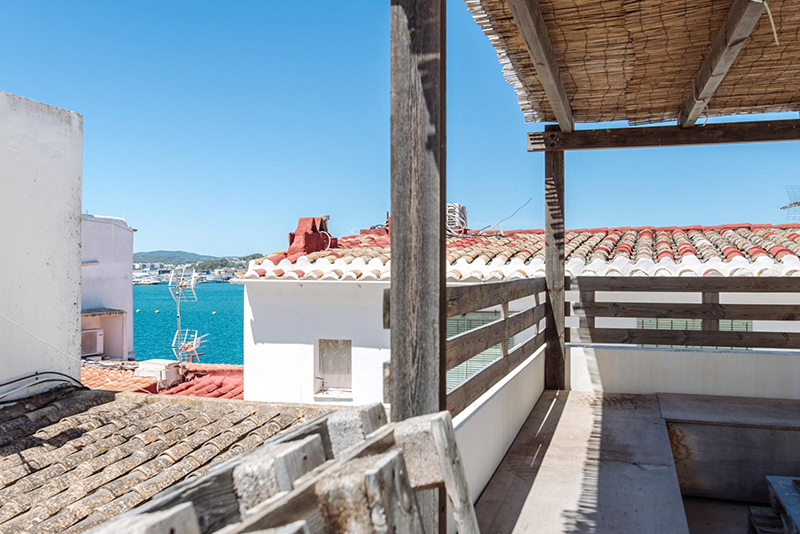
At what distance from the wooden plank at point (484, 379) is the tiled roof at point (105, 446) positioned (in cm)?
150

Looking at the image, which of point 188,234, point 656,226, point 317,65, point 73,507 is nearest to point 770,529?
point 73,507

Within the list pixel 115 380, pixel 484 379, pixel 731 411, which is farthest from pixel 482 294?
pixel 115 380

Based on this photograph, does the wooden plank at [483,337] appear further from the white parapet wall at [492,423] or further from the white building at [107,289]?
the white building at [107,289]

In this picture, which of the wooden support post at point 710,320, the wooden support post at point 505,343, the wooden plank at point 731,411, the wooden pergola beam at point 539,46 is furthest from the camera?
the wooden support post at point 710,320

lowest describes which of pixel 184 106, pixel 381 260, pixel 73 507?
pixel 73 507

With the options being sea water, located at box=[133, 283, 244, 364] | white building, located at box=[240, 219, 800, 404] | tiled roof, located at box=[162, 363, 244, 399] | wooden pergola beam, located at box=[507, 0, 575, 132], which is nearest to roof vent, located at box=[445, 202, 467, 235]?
white building, located at box=[240, 219, 800, 404]

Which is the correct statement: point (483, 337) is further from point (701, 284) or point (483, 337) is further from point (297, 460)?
point (701, 284)

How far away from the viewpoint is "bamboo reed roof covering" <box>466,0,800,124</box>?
3219 mm

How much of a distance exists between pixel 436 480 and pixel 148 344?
74236mm

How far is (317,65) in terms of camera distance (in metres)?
52.1

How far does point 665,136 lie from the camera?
504cm

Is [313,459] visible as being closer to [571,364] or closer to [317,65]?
[571,364]

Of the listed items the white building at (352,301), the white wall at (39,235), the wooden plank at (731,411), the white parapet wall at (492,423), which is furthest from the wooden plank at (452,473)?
the white building at (352,301)

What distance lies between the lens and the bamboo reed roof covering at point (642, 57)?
3219 mm
